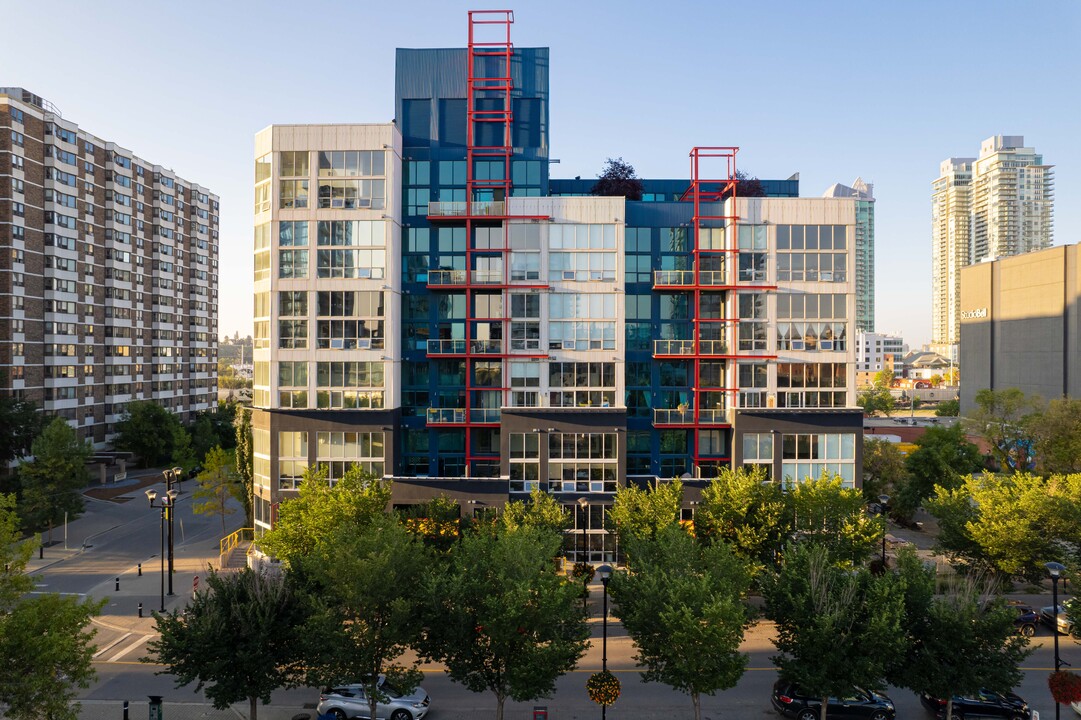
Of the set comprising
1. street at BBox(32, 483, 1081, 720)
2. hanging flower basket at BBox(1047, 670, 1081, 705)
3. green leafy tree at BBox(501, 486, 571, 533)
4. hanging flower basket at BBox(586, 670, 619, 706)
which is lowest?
street at BBox(32, 483, 1081, 720)

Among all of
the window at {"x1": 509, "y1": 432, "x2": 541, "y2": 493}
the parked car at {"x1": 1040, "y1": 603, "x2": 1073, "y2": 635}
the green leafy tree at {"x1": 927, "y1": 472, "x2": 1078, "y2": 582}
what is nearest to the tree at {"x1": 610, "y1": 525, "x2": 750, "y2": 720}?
the window at {"x1": 509, "y1": 432, "x2": 541, "y2": 493}

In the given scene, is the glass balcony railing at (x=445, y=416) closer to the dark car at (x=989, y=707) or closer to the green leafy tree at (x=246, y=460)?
the green leafy tree at (x=246, y=460)

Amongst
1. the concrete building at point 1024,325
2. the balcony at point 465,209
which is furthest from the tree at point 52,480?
the concrete building at point 1024,325

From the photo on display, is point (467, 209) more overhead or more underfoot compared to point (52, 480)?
more overhead

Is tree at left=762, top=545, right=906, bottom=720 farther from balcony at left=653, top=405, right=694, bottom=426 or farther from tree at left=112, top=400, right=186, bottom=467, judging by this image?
tree at left=112, top=400, right=186, bottom=467

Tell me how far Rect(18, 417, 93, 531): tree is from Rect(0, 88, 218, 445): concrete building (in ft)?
51.3

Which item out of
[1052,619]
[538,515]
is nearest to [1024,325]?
[1052,619]

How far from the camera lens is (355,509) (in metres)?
26.3

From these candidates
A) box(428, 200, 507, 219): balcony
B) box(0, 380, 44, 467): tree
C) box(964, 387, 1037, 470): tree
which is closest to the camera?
box(428, 200, 507, 219): balcony

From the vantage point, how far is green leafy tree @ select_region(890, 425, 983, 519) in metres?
43.2

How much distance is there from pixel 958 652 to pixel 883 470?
30.5 m

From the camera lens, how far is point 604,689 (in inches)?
768

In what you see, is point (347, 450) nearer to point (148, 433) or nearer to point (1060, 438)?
point (148, 433)

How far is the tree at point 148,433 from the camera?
6444 centimetres
